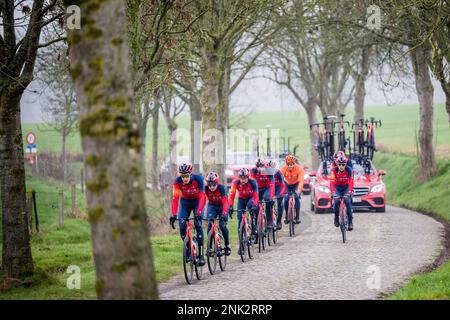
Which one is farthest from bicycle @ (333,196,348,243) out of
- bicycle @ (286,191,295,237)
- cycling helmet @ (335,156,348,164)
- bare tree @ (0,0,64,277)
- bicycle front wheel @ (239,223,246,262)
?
bare tree @ (0,0,64,277)

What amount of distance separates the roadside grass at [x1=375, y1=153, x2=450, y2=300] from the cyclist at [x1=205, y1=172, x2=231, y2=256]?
3.84m

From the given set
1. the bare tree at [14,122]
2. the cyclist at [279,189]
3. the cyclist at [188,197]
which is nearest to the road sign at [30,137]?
the cyclist at [279,189]

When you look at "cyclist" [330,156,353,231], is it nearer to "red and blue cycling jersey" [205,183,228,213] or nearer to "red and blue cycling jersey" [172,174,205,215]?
"red and blue cycling jersey" [205,183,228,213]

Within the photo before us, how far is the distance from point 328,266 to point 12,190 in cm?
595

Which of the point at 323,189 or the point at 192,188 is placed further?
the point at 323,189

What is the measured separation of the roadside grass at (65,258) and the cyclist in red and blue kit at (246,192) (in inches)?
64.3

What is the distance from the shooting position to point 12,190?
14.0 metres

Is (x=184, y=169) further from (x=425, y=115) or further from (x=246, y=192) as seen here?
(x=425, y=115)

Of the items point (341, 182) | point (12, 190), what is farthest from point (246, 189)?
point (12, 190)

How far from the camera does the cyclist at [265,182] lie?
2072 cm

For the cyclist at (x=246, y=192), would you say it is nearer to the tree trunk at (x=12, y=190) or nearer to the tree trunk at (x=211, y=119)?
the tree trunk at (x=12, y=190)

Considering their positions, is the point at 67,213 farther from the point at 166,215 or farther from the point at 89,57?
the point at 89,57
